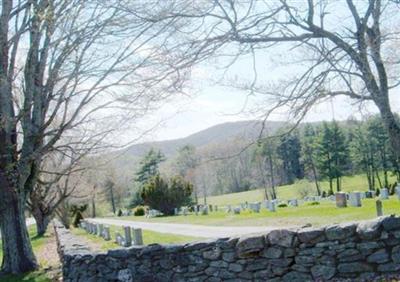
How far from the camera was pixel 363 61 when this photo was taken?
830cm

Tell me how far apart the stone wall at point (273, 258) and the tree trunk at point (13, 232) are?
4727mm

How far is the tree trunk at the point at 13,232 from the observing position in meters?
13.4

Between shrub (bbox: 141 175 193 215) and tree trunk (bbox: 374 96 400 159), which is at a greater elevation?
tree trunk (bbox: 374 96 400 159)

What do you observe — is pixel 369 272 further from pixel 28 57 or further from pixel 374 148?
pixel 374 148

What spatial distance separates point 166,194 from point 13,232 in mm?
36335

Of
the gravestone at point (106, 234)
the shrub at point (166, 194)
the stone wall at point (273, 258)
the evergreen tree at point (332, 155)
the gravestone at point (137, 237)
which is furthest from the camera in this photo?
the evergreen tree at point (332, 155)

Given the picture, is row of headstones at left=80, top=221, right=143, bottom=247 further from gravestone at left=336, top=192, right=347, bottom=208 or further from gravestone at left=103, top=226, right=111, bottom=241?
gravestone at left=336, top=192, right=347, bottom=208

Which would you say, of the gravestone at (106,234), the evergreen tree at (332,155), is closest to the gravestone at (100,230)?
the gravestone at (106,234)

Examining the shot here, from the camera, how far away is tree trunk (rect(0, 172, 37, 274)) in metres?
13.4

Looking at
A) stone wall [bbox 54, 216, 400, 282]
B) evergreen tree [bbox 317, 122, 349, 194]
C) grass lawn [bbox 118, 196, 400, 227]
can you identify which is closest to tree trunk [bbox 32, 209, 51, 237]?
grass lawn [bbox 118, 196, 400, 227]

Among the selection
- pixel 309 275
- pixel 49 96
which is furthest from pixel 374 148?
pixel 309 275

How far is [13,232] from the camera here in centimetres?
1358

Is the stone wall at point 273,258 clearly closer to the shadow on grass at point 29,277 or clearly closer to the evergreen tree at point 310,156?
the shadow on grass at point 29,277

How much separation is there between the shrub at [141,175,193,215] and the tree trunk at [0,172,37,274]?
35.7m
